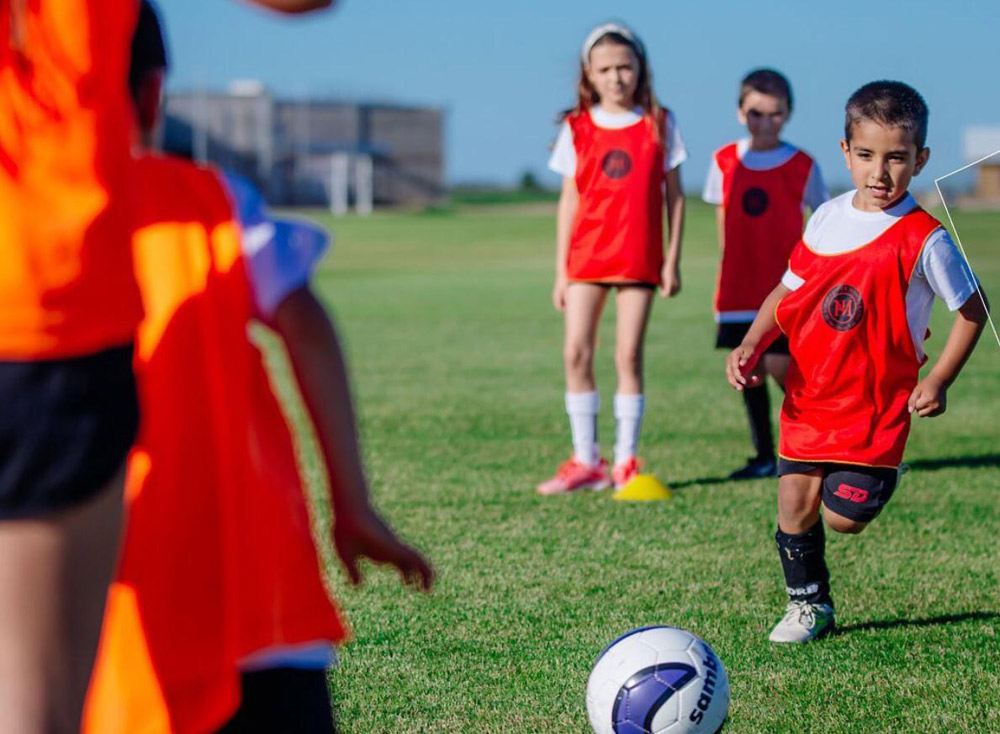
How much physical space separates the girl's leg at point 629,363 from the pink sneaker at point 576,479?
0.30ft

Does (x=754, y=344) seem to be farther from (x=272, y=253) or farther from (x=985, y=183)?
(x=272, y=253)

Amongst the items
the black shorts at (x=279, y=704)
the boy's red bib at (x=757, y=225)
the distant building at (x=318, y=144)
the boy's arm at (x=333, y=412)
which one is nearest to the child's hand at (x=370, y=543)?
the boy's arm at (x=333, y=412)

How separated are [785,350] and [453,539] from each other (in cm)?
231

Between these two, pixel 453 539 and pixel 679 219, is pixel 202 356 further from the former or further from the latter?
pixel 679 219

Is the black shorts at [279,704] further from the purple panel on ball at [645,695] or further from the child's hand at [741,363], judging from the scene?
the child's hand at [741,363]

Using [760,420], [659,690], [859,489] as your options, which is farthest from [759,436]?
[659,690]

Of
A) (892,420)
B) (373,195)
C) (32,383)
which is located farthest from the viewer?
(373,195)

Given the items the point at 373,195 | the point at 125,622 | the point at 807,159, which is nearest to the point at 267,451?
the point at 125,622

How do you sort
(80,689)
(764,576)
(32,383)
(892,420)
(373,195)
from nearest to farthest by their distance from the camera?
(32,383) → (80,689) → (892,420) → (764,576) → (373,195)

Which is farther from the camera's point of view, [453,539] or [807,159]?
[807,159]

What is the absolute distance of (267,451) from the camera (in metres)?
1.97

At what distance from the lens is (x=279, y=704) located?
6.64 feet

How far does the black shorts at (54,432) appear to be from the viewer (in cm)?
168

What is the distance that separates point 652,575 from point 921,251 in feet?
5.42
